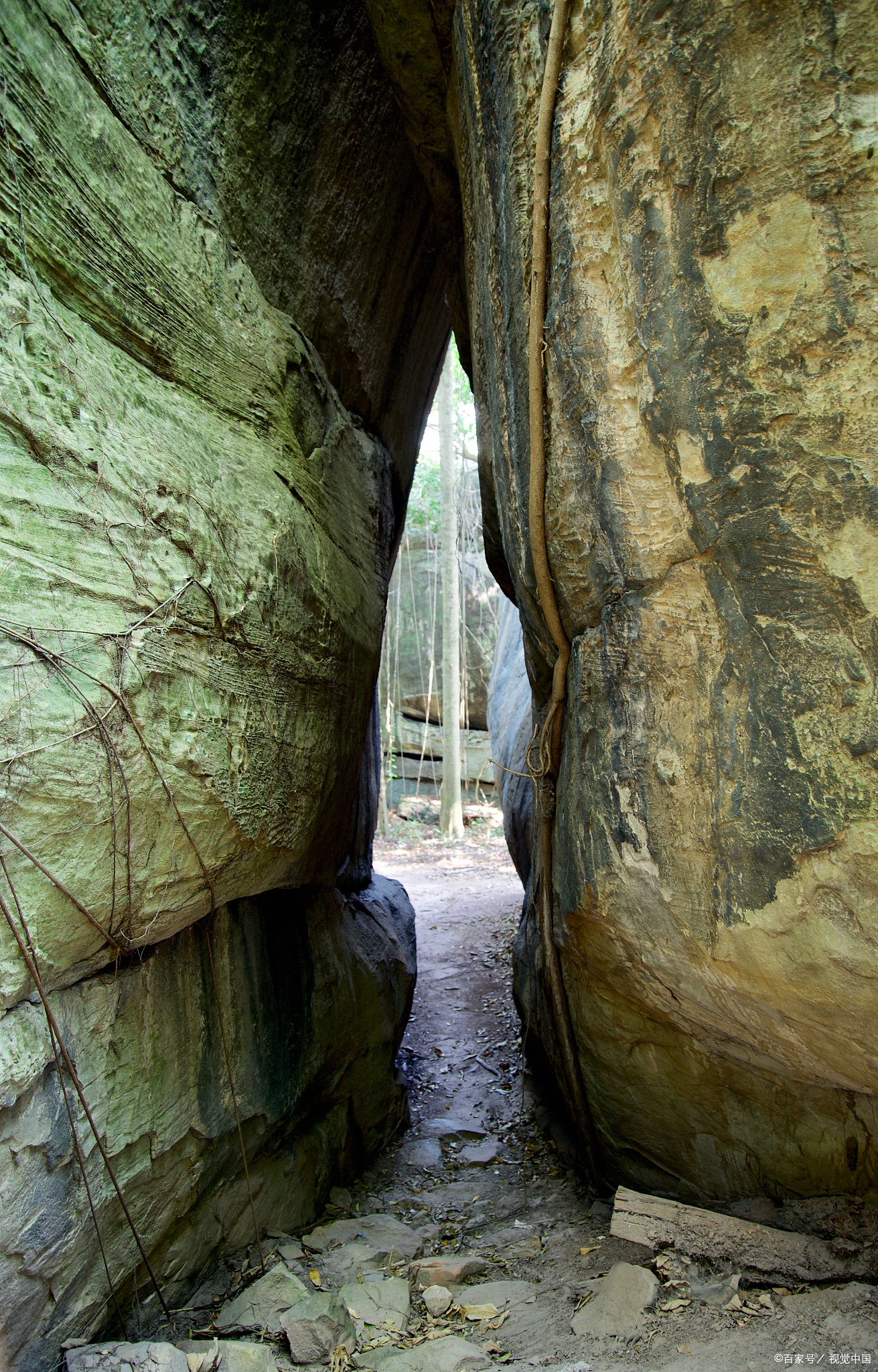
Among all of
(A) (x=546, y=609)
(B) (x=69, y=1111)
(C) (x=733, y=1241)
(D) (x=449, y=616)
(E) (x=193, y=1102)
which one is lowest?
(C) (x=733, y=1241)

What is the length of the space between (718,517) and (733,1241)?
2.30m

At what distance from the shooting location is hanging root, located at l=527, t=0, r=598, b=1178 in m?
2.29

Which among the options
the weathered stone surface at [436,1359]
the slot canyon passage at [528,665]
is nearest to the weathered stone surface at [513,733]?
the slot canyon passage at [528,665]

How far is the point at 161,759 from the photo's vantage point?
2248 mm

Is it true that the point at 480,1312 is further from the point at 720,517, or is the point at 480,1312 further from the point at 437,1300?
the point at 720,517

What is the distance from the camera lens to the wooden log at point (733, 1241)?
7.34 ft

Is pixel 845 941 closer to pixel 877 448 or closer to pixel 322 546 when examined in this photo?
pixel 877 448

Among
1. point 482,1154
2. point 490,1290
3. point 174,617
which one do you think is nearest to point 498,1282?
point 490,1290

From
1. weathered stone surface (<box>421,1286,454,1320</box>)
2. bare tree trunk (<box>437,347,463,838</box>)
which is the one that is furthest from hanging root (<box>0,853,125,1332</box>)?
bare tree trunk (<box>437,347,463,838</box>)

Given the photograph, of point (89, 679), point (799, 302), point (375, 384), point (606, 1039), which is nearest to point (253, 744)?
point (89, 679)

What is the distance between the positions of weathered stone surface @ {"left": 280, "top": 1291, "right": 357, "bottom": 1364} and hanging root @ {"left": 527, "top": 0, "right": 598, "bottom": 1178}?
1431 mm

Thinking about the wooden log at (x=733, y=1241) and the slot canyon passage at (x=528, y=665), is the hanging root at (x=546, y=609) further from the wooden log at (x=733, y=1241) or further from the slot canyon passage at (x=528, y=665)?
the wooden log at (x=733, y=1241)

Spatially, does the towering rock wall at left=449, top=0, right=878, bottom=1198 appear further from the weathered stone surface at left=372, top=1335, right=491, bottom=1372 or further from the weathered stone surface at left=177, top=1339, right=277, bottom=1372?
the weathered stone surface at left=177, top=1339, right=277, bottom=1372

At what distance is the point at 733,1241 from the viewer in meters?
2.42
